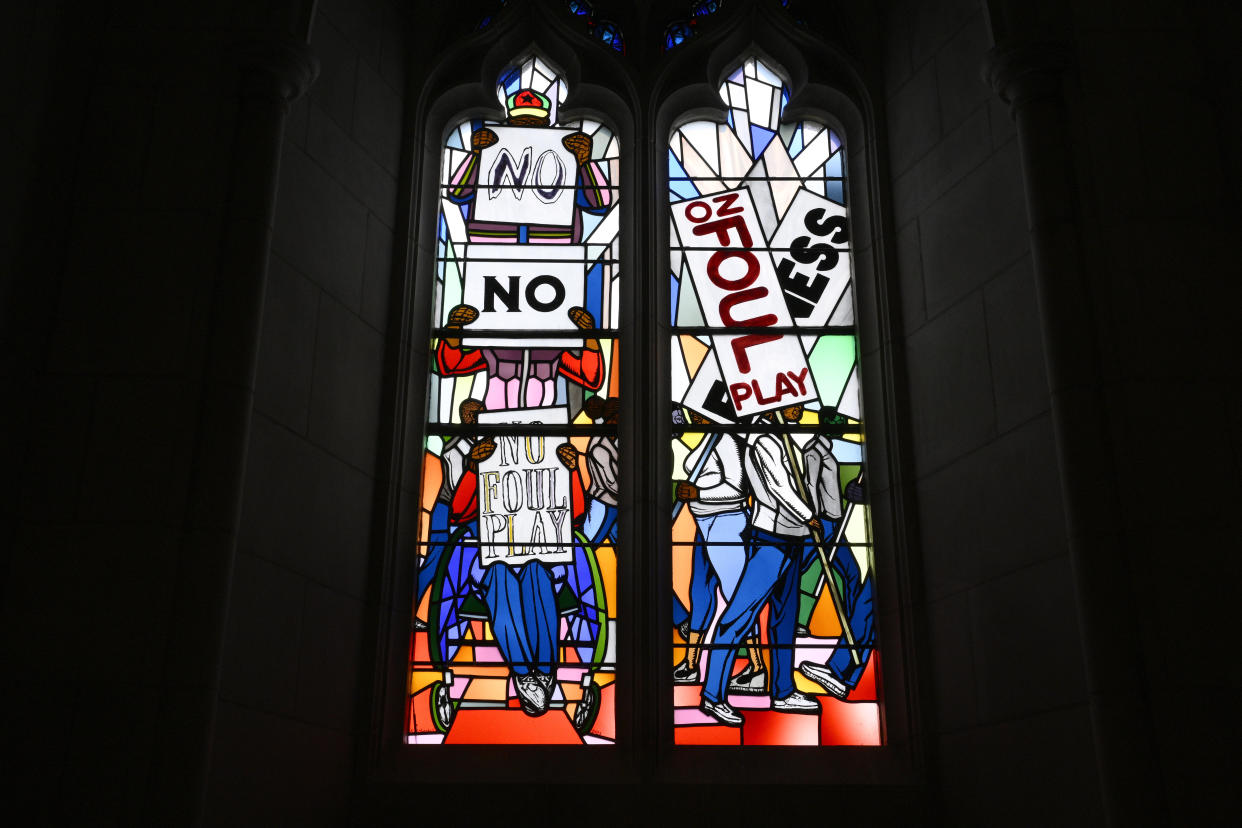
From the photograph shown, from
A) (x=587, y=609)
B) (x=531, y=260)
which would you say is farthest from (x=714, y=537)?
(x=531, y=260)

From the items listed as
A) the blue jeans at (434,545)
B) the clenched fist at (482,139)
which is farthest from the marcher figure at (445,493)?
the clenched fist at (482,139)

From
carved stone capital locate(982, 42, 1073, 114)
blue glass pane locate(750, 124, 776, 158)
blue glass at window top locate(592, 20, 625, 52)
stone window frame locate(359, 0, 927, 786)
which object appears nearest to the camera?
carved stone capital locate(982, 42, 1073, 114)

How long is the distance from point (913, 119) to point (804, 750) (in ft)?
9.18

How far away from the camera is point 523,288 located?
570 cm

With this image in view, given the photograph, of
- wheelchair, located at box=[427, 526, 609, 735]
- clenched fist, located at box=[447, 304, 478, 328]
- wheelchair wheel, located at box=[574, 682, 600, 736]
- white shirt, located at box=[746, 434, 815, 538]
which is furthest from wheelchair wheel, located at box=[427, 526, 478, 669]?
white shirt, located at box=[746, 434, 815, 538]

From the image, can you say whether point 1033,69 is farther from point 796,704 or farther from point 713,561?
point 796,704

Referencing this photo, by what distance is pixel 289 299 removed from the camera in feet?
15.3

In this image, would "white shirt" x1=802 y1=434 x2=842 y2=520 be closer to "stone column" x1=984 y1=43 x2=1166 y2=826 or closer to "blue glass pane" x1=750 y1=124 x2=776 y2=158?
"stone column" x1=984 y1=43 x2=1166 y2=826

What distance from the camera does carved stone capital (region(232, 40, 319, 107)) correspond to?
14.5 feet

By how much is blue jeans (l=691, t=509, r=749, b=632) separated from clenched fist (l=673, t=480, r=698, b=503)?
10cm

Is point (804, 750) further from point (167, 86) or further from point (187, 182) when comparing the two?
point (167, 86)

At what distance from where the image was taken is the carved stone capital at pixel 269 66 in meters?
4.42

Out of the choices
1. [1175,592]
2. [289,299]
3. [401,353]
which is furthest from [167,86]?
[1175,592]

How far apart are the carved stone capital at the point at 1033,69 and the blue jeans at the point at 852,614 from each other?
1.89m
